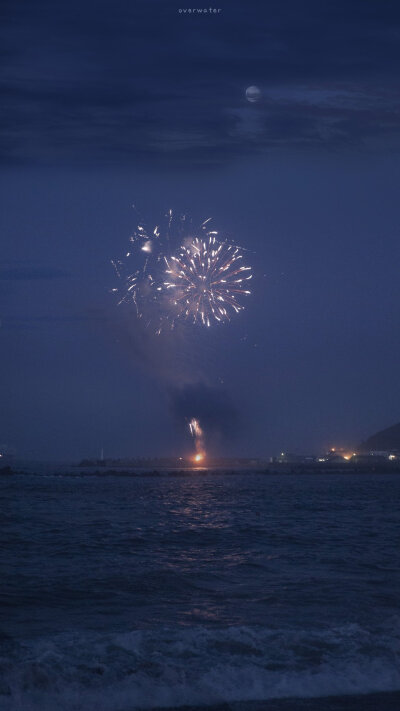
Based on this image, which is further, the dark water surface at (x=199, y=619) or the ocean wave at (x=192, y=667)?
the dark water surface at (x=199, y=619)

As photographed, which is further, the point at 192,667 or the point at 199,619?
the point at 199,619

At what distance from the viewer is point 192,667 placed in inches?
370

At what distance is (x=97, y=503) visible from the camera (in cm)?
4141

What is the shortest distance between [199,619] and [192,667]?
2750 millimetres

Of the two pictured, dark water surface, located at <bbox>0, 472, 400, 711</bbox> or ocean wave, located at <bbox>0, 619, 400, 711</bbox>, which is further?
dark water surface, located at <bbox>0, 472, 400, 711</bbox>

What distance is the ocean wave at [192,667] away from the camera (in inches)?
332

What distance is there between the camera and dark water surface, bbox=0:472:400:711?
861cm

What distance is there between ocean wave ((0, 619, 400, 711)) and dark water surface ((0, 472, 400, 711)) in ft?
0.09

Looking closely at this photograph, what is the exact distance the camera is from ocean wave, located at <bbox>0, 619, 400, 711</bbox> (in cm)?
842

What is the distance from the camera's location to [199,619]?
12.1 m

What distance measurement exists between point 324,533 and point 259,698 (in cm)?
1714

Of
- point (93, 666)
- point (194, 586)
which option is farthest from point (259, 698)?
point (194, 586)

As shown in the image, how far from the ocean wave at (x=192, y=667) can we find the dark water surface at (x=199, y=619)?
26 mm

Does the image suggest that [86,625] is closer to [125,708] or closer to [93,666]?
[93,666]
